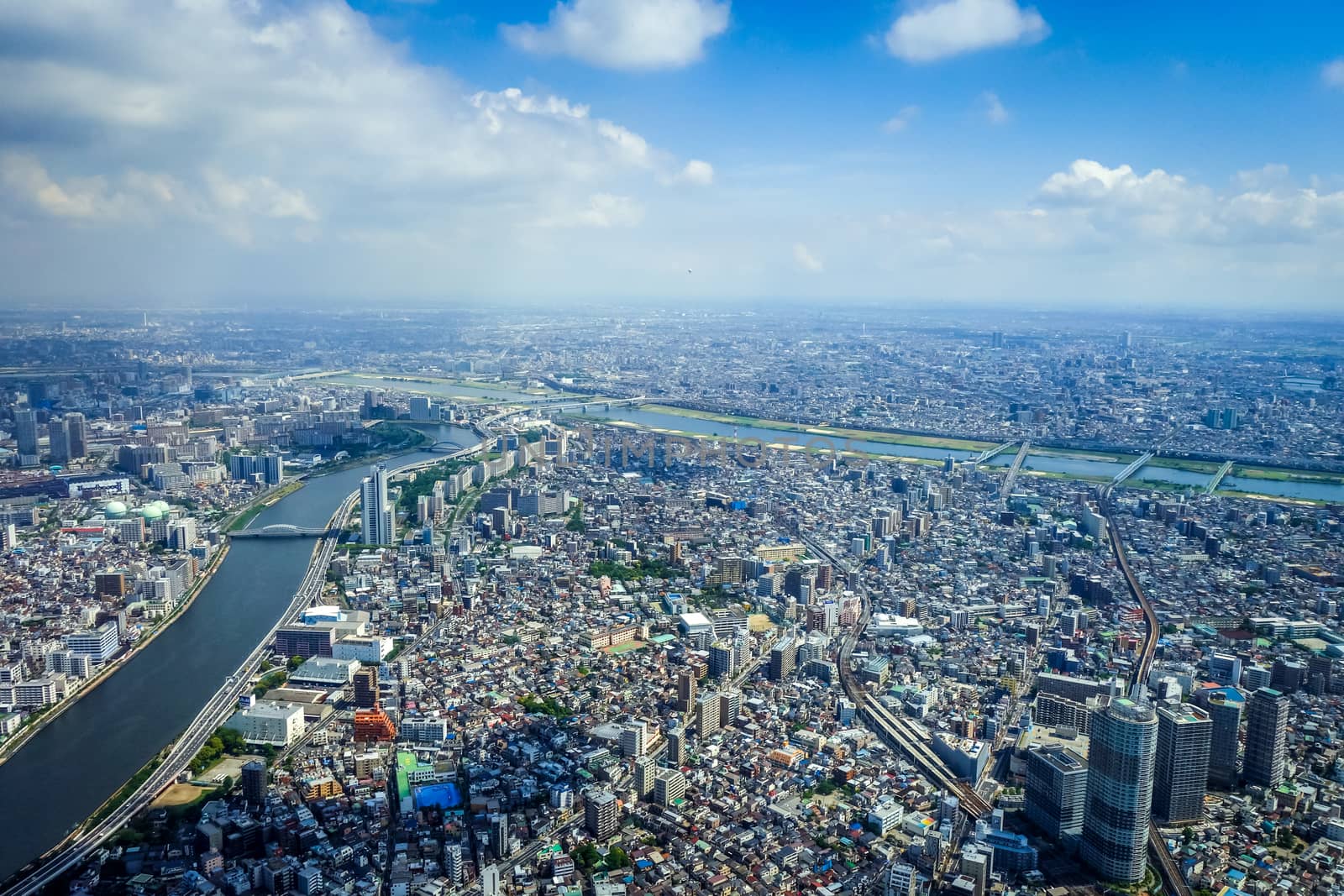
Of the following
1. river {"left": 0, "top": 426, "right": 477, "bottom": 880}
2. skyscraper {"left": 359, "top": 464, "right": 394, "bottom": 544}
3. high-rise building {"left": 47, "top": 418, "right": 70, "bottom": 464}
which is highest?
high-rise building {"left": 47, "top": 418, "right": 70, "bottom": 464}

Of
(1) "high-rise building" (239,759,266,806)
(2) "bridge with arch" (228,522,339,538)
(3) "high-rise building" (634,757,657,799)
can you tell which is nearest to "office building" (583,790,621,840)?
(3) "high-rise building" (634,757,657,799)

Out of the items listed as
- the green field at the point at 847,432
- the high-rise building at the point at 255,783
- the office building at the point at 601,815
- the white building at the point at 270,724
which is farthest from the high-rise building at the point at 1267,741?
the green field at the point at 847,432

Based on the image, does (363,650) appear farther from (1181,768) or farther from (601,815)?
(1181,768)

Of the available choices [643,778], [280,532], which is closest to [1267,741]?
[643,778]

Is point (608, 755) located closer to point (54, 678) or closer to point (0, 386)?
point (54, 678)

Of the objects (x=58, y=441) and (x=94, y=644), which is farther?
(x=58, y=441)

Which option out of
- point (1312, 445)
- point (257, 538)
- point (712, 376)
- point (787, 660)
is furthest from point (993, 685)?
point (712, 376)

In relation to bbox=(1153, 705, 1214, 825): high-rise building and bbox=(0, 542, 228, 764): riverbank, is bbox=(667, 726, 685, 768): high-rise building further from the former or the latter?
bbox=(0, 542, 228, 764): riverbank
